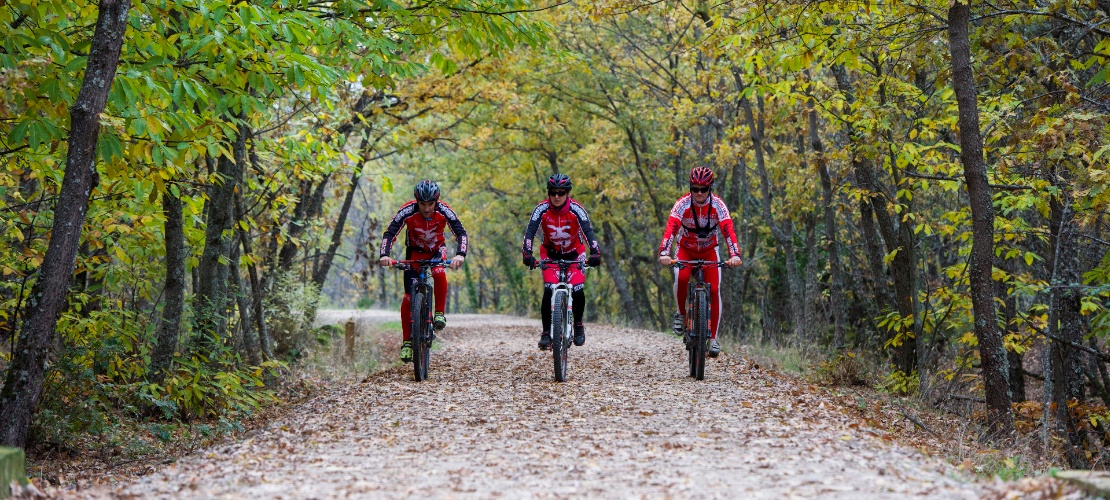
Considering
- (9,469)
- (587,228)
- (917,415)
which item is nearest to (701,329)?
(587,228)

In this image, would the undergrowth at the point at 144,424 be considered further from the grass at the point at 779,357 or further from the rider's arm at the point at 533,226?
the grass at the point at 779,357

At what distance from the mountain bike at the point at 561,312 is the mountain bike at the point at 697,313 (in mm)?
1119

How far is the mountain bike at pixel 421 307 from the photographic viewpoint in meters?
9.66

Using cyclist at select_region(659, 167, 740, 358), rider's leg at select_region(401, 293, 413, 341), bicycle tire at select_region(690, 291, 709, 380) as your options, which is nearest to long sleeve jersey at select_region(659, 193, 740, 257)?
cyclist at select_region(659, 167, 740, 358)

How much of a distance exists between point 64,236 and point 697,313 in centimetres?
604

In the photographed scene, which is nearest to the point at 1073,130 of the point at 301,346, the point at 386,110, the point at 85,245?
the point at 85,245

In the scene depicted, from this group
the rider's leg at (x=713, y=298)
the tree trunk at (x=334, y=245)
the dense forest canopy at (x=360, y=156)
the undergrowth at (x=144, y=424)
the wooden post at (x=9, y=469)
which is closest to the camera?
the wooden post at (x=9, y=469)

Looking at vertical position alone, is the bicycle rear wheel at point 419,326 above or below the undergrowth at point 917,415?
above

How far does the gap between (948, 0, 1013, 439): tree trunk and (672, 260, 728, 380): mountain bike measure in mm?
2341

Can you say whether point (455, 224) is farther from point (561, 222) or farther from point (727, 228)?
point (727, 228)

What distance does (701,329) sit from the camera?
9.67 metres

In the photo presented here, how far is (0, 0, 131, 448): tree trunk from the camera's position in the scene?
5.72 metres

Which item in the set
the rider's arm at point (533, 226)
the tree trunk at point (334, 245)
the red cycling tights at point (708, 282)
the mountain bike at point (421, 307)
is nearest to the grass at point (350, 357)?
the tree trunk at point (334, 245)

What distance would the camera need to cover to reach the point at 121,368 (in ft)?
28.6
